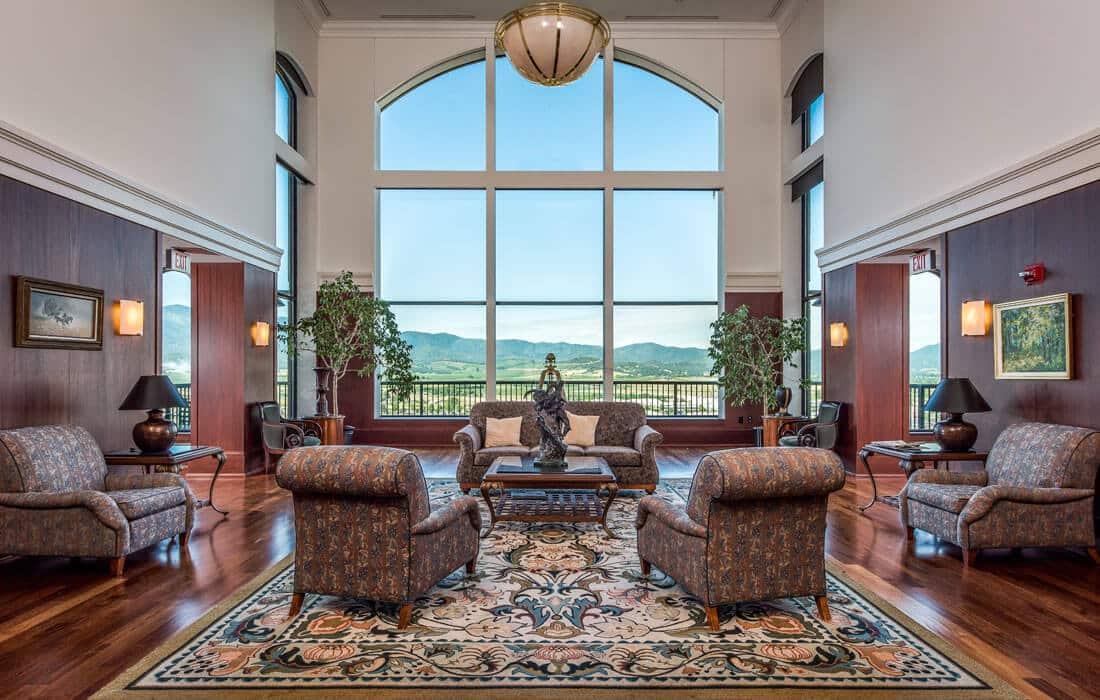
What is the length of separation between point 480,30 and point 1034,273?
819cm

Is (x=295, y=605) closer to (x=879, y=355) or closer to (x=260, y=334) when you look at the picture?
(x=260, y=334)

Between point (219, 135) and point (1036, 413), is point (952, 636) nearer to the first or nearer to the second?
point (1036, 413)

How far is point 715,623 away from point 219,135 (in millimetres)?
6864

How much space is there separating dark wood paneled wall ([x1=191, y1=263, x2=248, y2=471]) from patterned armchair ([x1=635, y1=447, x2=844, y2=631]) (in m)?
6.07

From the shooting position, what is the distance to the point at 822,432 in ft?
26.2

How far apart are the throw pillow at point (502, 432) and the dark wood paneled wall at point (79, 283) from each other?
10.3 ft

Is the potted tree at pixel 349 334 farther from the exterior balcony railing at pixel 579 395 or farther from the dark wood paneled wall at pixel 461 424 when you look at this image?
the exterior balcony railing at pixel 579 395

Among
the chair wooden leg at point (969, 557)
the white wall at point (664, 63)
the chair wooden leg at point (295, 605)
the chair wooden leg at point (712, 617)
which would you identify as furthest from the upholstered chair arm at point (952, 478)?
the white wall at point (664, 63)

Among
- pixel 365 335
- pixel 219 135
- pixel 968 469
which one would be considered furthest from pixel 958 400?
pixel 219 135

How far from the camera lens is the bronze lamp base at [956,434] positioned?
205 inches

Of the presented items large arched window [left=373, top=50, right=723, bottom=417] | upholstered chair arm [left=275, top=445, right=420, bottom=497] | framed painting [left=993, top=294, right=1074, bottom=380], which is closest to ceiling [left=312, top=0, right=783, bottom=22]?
large arched window [left=373, top=50, right=723, bottom=417]

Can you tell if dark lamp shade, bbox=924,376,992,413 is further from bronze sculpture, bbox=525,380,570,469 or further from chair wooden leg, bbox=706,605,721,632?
chair wooden leg, bbox=706,605,721,632

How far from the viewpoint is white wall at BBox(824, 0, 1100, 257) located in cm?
466

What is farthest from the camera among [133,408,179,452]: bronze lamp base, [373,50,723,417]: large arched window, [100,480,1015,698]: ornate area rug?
[373,50,723,417]: large arched window
